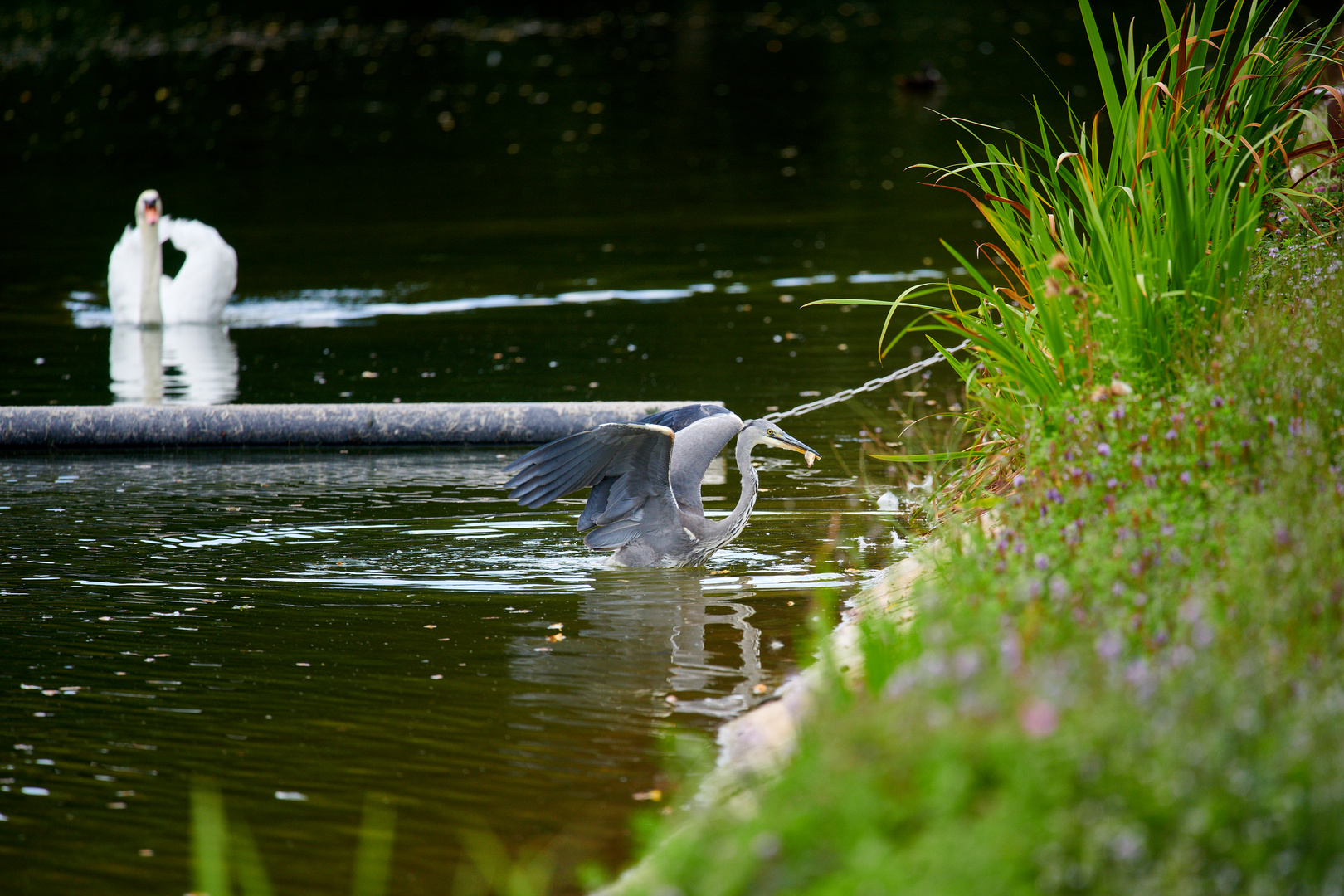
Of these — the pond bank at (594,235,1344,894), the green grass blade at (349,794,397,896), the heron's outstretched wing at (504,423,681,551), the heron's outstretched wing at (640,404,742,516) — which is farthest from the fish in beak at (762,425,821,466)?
the green grass blade at (349,794,397,896)

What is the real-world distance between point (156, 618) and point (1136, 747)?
4.08 m

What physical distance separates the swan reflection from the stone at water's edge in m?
1.32

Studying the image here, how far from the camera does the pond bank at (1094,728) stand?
9.89 feet

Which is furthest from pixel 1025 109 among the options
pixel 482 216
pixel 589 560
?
pixel 589 560

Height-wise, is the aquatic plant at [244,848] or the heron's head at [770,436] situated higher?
the heron's head at [770,436]

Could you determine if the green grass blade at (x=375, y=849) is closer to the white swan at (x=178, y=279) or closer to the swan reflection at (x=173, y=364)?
the swan reflection at (x=173, y=364)

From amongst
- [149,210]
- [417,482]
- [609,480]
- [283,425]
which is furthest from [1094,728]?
[149,210]

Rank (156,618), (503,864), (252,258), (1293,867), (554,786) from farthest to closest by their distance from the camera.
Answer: (252,258), (156,618), (554,786), (503,864), (1293,867)

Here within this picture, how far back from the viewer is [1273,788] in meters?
3.06

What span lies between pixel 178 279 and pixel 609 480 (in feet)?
27.1

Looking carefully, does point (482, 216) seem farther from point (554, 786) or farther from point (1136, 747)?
point (1136, 747)

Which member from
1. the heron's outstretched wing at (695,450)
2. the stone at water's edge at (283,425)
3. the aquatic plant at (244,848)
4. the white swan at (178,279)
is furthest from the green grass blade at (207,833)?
the white swan at (178,279)

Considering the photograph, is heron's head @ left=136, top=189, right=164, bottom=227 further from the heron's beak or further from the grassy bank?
the grassy bank

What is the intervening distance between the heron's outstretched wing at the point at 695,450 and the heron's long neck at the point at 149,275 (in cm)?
747
